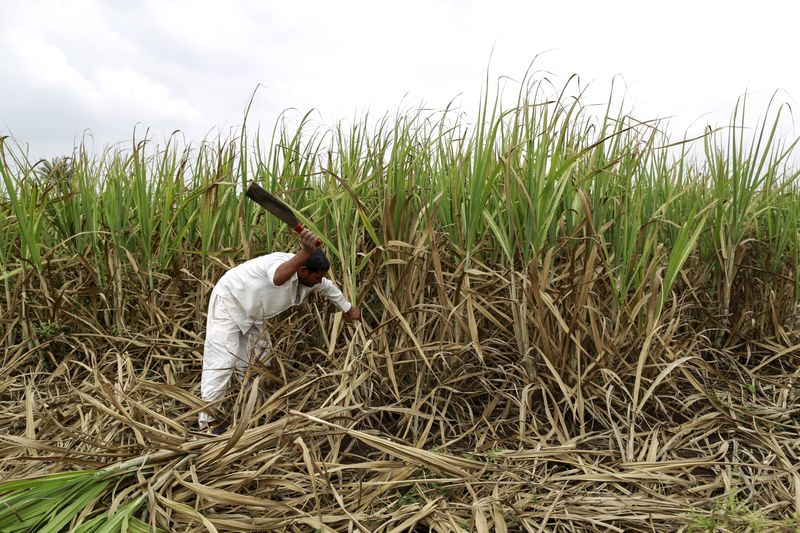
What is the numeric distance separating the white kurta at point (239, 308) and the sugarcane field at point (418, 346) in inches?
0.5

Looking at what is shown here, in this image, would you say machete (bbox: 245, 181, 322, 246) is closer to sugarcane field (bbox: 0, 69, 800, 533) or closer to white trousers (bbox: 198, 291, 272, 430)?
sugarcane field (bbox: 0, 69, 800, 533)

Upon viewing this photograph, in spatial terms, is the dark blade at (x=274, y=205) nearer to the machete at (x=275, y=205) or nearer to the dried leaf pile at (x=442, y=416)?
the machete at (x=275, y=205)

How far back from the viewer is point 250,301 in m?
2.43

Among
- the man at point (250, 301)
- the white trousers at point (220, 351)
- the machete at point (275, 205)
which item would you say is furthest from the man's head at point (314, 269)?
the white trousers at point (220, 351)

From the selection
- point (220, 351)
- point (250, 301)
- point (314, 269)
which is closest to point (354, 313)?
point (314, 269)

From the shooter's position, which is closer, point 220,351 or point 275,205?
point 275,205

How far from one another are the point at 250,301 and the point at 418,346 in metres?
0.75

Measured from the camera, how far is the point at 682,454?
224 centimetres

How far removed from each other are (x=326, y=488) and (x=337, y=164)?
163cm

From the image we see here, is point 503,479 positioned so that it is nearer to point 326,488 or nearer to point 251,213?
point 326,488

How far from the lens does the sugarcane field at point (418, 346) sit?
1.88 meters

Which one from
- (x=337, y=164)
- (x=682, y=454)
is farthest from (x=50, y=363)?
(x=682, y=454)

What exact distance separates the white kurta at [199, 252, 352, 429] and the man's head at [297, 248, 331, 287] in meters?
0.03

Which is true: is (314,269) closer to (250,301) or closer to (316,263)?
(316,263)
